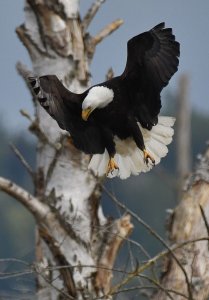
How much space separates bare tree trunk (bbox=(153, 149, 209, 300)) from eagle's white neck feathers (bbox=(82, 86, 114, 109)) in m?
0.65

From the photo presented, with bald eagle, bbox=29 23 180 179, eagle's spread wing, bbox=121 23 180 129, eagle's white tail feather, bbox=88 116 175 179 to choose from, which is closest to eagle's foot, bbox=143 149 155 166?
bald eagle, bbox=29 23 180 179

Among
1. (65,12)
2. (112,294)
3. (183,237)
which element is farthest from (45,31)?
(112,294)

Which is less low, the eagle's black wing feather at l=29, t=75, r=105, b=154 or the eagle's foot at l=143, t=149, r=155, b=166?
the eagle's black wing feather at l=29, t=75, r=105, b=154

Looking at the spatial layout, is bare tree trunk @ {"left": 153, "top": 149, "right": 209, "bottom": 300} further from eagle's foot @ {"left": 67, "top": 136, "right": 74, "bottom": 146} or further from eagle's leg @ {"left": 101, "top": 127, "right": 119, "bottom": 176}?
eagle's foot @ {"left": 67, "top": 136, "right": 74, "bottom": 146}

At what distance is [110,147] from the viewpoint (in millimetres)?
7773

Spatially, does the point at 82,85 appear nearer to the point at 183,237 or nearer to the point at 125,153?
the point at 125,153

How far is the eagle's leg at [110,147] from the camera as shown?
7715 millimetres

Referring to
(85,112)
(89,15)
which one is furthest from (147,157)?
(89,15)

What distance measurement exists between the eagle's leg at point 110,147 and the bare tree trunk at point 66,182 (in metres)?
0.32

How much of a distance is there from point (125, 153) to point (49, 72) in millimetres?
686

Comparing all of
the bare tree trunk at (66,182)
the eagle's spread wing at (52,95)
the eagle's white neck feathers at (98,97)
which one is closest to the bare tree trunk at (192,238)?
the bare tree trunk at (66,182)

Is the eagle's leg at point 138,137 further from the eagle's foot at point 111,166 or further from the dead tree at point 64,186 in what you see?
the dead tree at point 64,186

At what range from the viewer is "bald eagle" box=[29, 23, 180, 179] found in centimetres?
742

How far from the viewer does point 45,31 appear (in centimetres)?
830
